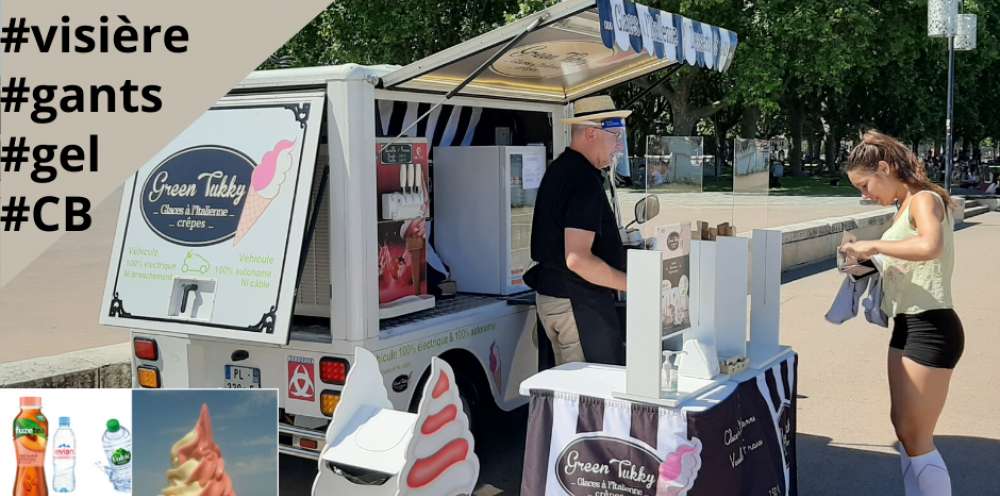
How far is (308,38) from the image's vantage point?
108 feet

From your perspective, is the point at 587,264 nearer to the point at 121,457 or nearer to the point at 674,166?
the point at 674,166

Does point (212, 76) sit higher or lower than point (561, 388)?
higher

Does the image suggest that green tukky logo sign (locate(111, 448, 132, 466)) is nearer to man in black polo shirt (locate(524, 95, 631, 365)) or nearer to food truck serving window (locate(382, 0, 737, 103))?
food truck serving window (locate(382, 0, 737, 103))

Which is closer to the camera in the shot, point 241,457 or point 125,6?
point 241,457

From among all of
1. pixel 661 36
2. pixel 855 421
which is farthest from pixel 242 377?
pixel 855 421

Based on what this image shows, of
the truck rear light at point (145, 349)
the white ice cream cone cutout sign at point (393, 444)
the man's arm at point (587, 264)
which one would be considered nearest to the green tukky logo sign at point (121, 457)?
the white ice cream cone cutout sign at point (393, 444)

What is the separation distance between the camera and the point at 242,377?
182 inches

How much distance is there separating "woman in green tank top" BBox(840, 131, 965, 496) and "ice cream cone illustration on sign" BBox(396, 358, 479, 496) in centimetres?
185

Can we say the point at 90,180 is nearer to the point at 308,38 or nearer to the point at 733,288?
the point at 733,288

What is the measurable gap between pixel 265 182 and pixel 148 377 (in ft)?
4.40

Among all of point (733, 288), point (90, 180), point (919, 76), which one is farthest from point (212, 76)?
point (919, 76)

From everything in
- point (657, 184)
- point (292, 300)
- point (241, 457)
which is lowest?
point (241, 457)

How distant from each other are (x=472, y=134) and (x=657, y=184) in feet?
6.27

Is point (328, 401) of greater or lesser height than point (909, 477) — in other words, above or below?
→ above
